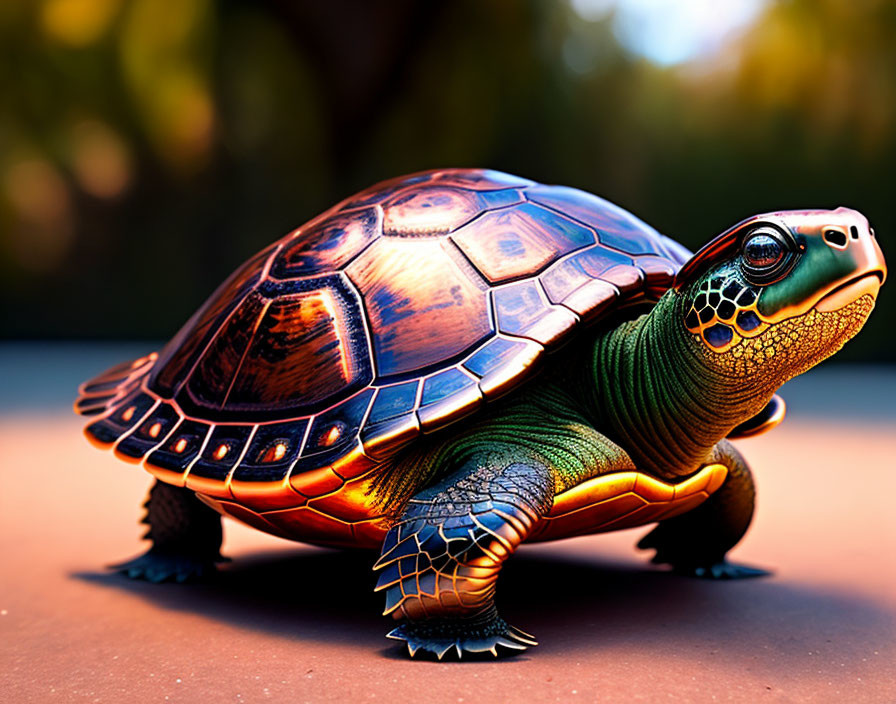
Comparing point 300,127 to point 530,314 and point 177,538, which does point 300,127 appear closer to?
point 177,538

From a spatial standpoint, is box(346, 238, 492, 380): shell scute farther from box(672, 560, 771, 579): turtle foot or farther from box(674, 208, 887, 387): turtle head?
box(672, 560, 771, 579): turtle foot

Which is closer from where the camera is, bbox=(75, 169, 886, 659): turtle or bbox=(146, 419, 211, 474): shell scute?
bbox=(75, 169, 886, 659): turtle

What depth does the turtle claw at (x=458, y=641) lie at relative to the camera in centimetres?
166

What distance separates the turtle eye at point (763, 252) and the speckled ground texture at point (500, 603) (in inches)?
31.9

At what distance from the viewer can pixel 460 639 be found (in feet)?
5.51

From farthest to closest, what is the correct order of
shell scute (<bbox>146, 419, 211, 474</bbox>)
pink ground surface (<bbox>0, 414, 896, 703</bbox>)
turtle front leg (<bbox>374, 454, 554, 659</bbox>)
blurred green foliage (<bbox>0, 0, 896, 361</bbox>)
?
1. blurred green foliage (<bbox>0, 0, 896, 361</bbox>)
2. shell scute (<bbox>146, 419, 211, 474</bbox>)
3. turtle front leg (<bbox>374, 454, 554, 659</bbox>)
4. pink ground surface (<bbox>0, 414, 896, 703</bbox>)

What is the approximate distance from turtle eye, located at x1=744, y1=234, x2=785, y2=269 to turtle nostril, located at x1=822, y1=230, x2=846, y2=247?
84mm

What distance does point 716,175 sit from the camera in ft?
32.9

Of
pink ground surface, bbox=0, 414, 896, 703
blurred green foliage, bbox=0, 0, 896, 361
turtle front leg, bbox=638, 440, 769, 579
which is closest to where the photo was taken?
pink ground surface, bbox=0, 414, 896, 703

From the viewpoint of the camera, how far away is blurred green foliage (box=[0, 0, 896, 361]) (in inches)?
391

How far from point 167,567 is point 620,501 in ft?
4.48

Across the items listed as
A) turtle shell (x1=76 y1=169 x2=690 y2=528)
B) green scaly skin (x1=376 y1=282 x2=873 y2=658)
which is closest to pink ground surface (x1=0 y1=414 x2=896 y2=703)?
green scaly skin (x1=376 y1=282 x2=873 y2=658)

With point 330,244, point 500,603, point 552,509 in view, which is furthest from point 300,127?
point 552,509

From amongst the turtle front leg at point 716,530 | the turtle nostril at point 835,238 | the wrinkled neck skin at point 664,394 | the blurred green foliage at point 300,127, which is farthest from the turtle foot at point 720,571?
the blurred green foliage at point 300,127
